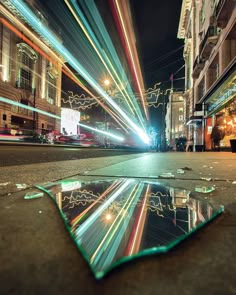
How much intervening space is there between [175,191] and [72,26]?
14473 millimetres

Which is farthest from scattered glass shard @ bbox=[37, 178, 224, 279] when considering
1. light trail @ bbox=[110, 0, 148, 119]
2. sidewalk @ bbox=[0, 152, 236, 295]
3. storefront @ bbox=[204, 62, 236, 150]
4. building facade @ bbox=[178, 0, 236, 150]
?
light trail @ bbox=[110, 0, 148, 119]

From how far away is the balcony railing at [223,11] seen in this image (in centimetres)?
1153

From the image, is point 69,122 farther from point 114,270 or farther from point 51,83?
point 114,270

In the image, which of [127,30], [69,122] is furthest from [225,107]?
[69,122]

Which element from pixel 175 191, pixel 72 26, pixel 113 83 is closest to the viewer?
pixel 175 191

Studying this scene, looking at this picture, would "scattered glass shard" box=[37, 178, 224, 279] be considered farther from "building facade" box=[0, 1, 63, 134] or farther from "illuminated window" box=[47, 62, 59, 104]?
"illuminated window" box=[47, 62, 59, 104]

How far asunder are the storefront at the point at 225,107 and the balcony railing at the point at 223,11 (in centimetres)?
386

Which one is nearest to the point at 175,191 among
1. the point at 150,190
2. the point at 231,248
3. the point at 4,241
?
the point at 150,190

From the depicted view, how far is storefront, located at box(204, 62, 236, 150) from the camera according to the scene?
1188 cm

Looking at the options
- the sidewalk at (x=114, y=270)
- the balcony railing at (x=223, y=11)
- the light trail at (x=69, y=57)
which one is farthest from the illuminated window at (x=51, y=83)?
the sidewalk at (x=114, y=270)

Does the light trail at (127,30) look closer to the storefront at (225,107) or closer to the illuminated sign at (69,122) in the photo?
the illuminated sign at (69,122)

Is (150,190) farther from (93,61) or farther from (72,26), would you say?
(93,61)

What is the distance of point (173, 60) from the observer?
30625 millimetres

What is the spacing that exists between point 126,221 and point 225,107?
15307 millimetres
